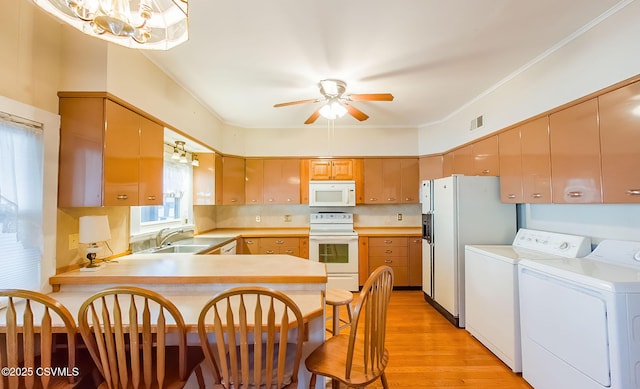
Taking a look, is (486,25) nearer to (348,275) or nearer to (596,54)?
(596,54)

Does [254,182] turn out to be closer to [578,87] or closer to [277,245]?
[277,245]

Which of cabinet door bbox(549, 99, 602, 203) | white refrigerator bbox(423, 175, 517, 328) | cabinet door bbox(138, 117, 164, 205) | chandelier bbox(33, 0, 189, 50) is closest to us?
chandelier bbox(33, 0, 189, 50)

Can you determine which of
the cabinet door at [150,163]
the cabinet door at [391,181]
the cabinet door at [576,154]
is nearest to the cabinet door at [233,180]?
the cabinet door at [150,163]

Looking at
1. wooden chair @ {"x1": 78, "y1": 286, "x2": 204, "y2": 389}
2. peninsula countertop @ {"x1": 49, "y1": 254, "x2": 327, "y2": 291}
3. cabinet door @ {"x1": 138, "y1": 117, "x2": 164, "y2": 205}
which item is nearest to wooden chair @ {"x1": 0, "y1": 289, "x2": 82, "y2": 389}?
wooden chair @ {"x1": 78, "y1": 286, "x2": 204, "y2": 389}

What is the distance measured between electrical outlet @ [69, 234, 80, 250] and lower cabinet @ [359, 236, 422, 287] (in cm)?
316

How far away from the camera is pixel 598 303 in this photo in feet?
4.75

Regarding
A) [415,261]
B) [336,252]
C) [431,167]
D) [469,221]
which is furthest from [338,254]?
[431,167]

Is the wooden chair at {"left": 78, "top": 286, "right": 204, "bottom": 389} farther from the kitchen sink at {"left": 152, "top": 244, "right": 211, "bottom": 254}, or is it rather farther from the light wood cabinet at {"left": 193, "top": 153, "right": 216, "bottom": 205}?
the light wood cabinet at {"left": 193, "top": 153, "right": 216, "bottom": 205}

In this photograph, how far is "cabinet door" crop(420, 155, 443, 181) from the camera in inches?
159

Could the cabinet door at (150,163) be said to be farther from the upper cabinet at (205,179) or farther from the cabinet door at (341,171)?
the cabinet door at (341,171)

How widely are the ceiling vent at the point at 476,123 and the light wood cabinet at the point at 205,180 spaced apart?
3.55 m

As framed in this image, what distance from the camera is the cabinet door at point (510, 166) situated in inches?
98.3

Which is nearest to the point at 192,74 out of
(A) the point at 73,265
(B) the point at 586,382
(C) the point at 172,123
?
(C) the point at 172,123

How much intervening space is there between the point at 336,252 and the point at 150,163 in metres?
2.67
